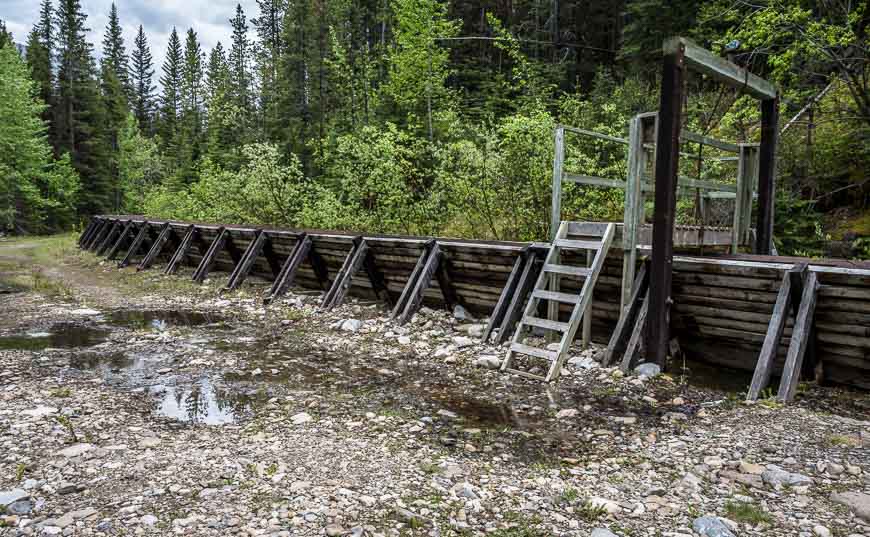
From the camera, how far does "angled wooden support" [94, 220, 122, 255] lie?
67.1 feet

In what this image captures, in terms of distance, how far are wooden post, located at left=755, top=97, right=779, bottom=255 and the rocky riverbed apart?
3.19 meters

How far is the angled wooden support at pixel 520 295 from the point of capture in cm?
748

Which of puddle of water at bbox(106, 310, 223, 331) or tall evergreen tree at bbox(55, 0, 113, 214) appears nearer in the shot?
puddle of water at bbox(106, 310, 223, 331)

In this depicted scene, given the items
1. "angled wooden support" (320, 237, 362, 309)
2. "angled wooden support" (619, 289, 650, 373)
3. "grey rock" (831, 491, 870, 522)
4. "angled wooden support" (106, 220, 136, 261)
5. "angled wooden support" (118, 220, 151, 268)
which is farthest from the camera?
"angled wooden support" (106, 220, 136, 261)

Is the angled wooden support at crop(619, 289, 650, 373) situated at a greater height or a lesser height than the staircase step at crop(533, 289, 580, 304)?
lesser

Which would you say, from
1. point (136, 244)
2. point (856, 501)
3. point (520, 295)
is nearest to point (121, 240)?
point (136, 244)

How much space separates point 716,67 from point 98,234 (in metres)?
24.0

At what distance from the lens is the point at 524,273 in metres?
7.70

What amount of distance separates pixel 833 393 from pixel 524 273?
381cm

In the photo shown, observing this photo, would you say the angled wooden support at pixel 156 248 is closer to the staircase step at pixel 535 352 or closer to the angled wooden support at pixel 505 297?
the angled wooden support at pixel 505 297

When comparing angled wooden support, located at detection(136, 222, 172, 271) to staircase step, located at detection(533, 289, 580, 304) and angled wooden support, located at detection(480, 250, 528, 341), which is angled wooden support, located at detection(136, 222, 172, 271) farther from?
staircase step, located at detection(533, 289, 580, 304)

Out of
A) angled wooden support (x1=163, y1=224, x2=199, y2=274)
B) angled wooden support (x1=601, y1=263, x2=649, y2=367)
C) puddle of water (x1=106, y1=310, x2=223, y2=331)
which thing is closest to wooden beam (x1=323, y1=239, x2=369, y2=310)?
puddle of water (x1=106, y1=310, x2=223, y2=331)

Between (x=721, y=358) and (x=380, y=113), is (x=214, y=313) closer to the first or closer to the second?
(x=721, y=358)

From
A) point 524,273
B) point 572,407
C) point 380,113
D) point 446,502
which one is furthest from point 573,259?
point 380,113
